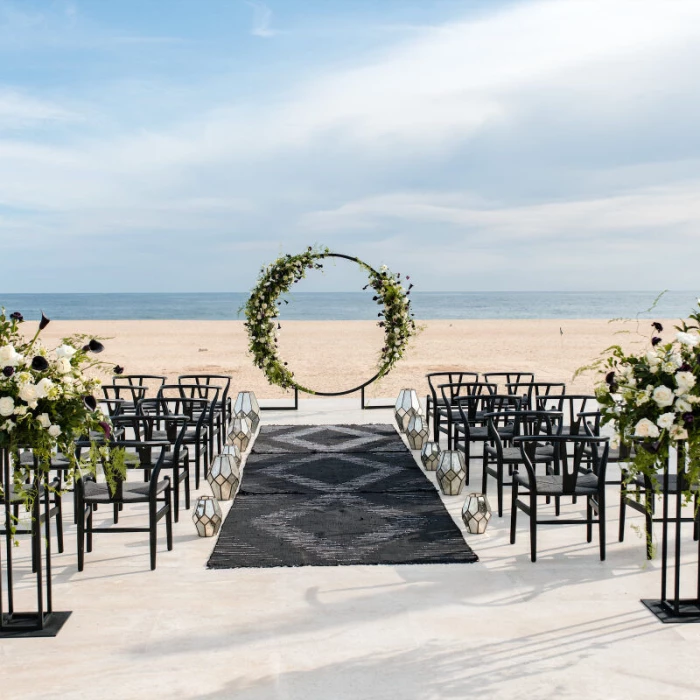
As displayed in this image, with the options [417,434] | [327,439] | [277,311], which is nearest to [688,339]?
[417,434]

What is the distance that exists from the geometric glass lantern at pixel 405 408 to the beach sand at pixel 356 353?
96.4 inches

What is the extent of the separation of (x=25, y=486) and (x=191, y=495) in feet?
6.56

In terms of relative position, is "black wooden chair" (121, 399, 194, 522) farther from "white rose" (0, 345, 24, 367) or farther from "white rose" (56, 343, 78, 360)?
"white rose" (0, 345, 24, 367)

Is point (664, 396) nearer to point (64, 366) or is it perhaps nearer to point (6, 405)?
point (64, 366)

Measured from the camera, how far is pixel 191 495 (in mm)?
7312

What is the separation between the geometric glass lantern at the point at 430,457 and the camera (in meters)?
7.80

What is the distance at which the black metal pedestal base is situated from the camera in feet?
13.7

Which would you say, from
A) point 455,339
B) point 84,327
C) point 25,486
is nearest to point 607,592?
point 25,486

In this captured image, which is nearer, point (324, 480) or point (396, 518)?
point (396, 518)

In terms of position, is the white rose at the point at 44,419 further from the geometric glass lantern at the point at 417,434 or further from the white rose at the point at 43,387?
the geometric glass lantern at the point at 417,434

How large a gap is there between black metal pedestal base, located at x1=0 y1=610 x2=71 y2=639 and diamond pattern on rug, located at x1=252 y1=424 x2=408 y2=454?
14.6 ft

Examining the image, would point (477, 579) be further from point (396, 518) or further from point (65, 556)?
point (65, 556)

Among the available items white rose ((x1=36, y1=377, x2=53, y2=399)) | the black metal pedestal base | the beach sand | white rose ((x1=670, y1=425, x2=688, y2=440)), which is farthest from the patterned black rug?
the beach sand

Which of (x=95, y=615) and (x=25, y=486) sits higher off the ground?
(x=25, y=486)
